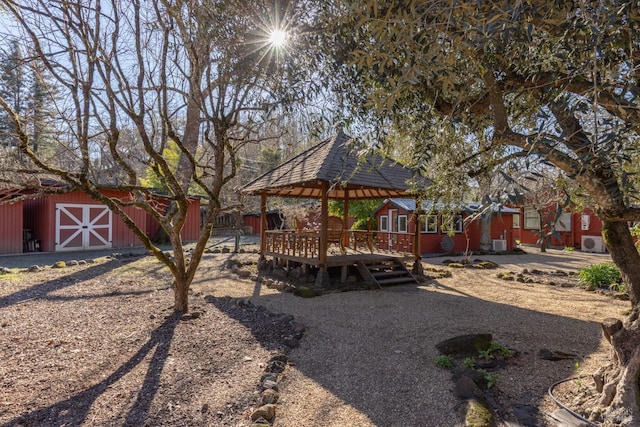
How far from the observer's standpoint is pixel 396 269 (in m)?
9.98

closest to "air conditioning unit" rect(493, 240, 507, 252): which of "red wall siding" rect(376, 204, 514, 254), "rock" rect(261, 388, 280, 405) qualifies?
"red wall siding" rect(376, 204, 514, 254)

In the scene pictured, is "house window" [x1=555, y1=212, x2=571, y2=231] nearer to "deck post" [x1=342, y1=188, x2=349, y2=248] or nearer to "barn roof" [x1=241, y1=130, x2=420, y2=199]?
"barn roof" [x1=241, y1=130, x2=420, y2=199]

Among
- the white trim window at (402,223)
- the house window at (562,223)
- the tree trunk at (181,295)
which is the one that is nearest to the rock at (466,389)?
the house window at (562,223)

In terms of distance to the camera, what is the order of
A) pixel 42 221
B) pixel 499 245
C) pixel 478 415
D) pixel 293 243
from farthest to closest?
pixel 499 245 → pixel 42 221 → pixel 293 243 → pixel 478 415

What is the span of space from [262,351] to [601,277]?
8.77 m

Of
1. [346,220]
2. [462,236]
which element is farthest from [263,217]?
[462,236]

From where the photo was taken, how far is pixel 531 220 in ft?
73.6

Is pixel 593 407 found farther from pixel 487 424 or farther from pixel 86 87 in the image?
pixel 86 87

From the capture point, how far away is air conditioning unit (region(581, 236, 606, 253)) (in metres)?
18.4

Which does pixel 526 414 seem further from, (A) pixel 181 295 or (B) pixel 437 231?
(B) pixel 437 231

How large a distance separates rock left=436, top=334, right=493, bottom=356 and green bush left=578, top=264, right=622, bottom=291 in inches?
243

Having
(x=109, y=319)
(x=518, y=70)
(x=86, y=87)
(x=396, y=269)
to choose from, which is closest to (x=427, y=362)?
(x=518, y=70)

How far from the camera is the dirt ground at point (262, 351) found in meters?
2.96

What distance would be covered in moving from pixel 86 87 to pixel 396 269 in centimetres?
811
